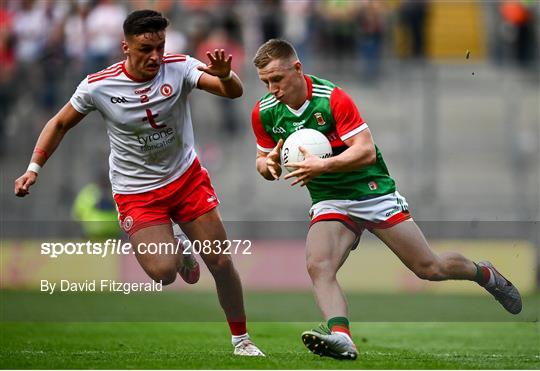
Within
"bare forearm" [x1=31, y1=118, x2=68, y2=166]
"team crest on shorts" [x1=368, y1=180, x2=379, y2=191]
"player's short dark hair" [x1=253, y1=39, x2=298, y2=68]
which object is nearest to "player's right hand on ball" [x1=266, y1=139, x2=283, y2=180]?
"player's short dark hair" [x1=253, y1=39, x2=298, y2=68]

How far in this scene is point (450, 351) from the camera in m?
11.2

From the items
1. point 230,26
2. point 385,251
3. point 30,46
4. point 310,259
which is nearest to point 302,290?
point 385,251

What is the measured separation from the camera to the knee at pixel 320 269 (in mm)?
9736

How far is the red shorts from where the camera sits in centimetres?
1030

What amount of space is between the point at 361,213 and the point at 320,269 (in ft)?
2.43

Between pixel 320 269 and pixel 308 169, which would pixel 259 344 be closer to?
pixel 320 269

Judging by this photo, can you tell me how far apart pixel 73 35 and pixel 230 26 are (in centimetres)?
290

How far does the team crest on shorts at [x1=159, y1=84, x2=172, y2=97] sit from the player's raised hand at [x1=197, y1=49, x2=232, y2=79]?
519 millimetres

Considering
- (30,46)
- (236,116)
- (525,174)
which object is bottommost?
(525,174)

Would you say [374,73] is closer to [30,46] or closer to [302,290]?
[302,290]

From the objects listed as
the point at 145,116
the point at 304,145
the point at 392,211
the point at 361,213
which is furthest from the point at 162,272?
the point at 392,211

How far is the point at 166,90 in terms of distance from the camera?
10.1 metres

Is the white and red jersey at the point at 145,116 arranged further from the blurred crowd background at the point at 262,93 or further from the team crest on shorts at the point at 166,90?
the blurred crowd background at the point at 262,93

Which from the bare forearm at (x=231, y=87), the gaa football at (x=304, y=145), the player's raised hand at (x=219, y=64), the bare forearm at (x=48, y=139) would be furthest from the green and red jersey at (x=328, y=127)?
the bare forearm at (x=48, y=139)
